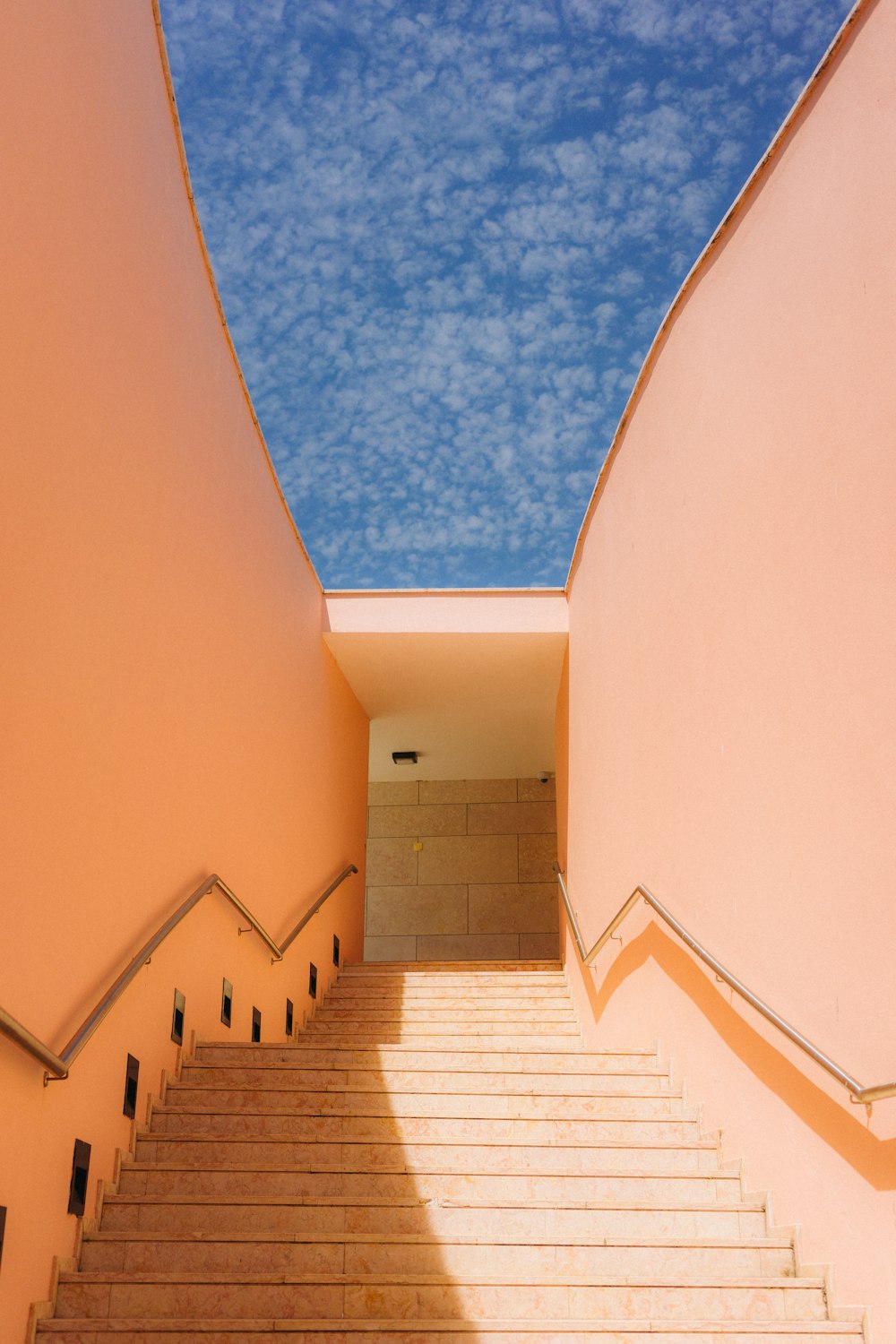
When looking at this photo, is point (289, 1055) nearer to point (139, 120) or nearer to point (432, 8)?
point (139, 120)

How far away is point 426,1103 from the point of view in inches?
159

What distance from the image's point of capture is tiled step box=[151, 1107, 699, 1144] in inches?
152

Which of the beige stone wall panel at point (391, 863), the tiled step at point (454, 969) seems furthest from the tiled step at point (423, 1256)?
the beige stone wall panel at point (391, 863)

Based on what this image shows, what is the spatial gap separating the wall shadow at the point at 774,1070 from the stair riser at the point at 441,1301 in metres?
0.45

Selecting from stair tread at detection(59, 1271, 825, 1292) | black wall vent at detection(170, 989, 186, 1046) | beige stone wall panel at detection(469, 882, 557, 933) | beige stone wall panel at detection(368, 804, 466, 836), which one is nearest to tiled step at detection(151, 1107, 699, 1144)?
black wall vent at detection(170, 989, 186, 1046)

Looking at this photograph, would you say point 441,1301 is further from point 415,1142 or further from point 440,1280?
point 415,1142

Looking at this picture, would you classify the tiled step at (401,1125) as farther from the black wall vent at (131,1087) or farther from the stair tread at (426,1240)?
the stair tread at (426,1240)

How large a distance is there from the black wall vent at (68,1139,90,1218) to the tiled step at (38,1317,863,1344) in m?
0.40

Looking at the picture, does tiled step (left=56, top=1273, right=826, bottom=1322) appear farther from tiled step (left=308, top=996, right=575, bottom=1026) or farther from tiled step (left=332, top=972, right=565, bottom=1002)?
tiled step (left=332, top=972, right=565, bottom=1002)

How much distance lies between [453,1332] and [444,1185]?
2.50ft

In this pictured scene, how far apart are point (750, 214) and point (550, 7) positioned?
20.3 feet

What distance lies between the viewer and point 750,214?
12.6 feet

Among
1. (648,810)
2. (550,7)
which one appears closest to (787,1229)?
(648,810)

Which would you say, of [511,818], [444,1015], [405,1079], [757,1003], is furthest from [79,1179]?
[511,818]
